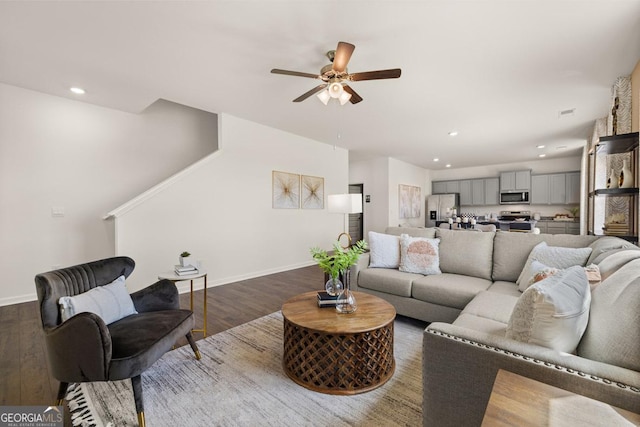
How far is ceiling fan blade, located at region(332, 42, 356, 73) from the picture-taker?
6.59 feet

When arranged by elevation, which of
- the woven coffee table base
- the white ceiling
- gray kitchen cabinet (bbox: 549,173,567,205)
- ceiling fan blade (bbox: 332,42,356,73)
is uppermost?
the white ceiling

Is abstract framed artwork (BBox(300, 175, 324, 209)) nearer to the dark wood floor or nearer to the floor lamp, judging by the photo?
the dark wood floor

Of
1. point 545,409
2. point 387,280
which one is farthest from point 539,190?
point 545,409

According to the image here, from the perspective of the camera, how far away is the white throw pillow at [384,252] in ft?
10.1

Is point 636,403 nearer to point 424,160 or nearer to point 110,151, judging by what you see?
point 110,151

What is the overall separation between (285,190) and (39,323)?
3.57 m

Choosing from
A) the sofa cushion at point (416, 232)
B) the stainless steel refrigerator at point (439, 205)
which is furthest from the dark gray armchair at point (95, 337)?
the stainless steel refrigerator at point (439, 205)

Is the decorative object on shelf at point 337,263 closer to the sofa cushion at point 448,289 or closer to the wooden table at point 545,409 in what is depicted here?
the sofa cushion at point 448,289

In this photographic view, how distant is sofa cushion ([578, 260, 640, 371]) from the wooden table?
0.24 meters

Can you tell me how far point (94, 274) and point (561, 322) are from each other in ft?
8.68

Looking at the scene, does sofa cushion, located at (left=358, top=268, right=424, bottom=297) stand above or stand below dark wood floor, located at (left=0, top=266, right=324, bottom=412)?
above

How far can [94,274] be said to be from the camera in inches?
74.7

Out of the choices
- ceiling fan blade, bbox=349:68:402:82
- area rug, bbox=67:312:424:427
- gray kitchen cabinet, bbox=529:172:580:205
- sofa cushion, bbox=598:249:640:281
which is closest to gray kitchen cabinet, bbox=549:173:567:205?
gray kitchen cabinet, bbox=529:172:580:205

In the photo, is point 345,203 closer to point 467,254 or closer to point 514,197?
point 467,254
